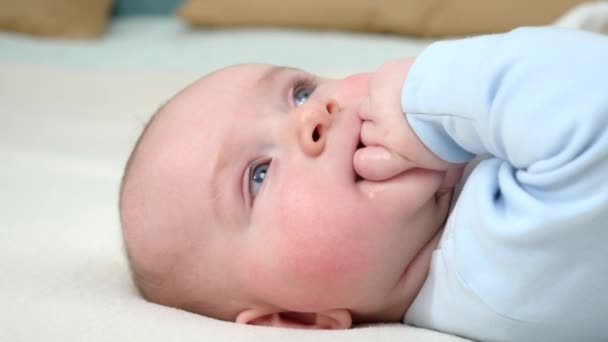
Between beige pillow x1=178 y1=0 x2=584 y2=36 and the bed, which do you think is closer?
the bed

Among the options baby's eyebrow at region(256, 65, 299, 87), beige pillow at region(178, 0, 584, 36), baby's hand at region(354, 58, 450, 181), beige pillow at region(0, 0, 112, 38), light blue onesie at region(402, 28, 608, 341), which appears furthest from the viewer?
beige pillow at region(0, 0, 112, 38)

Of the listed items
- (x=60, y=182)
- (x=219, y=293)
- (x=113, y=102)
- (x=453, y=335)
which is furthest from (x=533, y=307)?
(x=113, y=102)

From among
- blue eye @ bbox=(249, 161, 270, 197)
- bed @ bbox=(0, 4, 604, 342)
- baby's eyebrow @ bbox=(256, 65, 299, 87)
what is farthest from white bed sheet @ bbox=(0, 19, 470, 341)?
baby's eyebrow @ bbox=(256, 65, 299, 87)

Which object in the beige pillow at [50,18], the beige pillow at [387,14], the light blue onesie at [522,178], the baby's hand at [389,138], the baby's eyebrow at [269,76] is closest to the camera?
the light blue onesie at [522,178]

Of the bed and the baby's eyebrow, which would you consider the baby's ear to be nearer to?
the bed

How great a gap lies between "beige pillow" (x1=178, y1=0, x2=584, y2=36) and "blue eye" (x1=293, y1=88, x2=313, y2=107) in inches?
53.0

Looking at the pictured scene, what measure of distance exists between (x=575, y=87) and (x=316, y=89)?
0.41 metres

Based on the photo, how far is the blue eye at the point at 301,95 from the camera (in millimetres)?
961

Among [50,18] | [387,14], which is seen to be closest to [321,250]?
[387,14]

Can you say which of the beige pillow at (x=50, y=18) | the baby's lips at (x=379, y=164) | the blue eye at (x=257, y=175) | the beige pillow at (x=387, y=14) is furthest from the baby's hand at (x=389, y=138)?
the beige pillow at (x=50, y=18)

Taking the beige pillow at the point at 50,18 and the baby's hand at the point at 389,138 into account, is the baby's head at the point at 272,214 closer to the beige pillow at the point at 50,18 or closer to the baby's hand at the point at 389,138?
the baby's hand at the point at 389,138

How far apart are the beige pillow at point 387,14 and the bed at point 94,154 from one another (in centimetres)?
5

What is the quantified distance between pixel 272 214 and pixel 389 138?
0.54 feet

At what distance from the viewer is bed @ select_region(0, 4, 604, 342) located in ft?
2.61
